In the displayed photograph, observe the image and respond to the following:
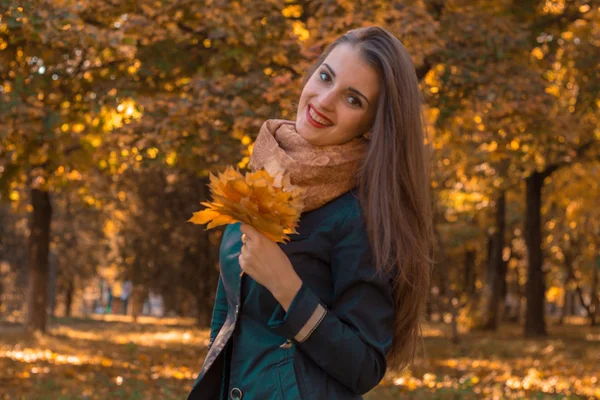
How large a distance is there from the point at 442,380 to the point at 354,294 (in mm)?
9876

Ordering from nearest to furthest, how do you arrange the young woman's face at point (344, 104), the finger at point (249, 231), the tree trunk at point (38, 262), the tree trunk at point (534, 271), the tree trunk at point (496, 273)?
the finger at point (249, 231), the young woman's face at point (344, 104), the tree trunk at point (38, 262), the tree trunk at point (534, 271), the tree trunk at point (496, 273)

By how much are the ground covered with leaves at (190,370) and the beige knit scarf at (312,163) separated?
6299 mm

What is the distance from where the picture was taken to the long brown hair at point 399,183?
249 centimetres

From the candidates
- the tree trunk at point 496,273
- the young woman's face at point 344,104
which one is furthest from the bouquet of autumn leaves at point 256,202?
the tree trunk at point 496,273

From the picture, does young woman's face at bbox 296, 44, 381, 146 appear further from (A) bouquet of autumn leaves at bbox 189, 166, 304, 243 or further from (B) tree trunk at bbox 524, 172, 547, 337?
(B) tree trunk at bbox 524, 172, 547, 337

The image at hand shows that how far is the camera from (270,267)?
236 centimetres

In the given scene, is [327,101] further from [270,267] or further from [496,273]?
[496,273]

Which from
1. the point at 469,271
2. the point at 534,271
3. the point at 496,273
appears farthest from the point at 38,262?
the point at 469,271

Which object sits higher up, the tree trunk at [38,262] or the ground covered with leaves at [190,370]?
the tree trunk at [38,262]

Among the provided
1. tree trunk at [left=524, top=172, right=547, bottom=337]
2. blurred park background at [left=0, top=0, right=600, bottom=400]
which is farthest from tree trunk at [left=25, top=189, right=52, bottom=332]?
→ tree trunk at [left=524, top=172, right=547, bottom=337]

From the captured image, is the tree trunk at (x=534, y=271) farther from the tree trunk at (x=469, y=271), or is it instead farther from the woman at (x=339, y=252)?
the woman at (x=339, y=252)

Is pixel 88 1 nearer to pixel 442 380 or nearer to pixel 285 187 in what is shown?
pixel 442 380

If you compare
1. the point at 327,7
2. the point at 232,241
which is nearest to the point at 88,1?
the point at 327,7

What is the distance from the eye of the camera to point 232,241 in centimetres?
279
